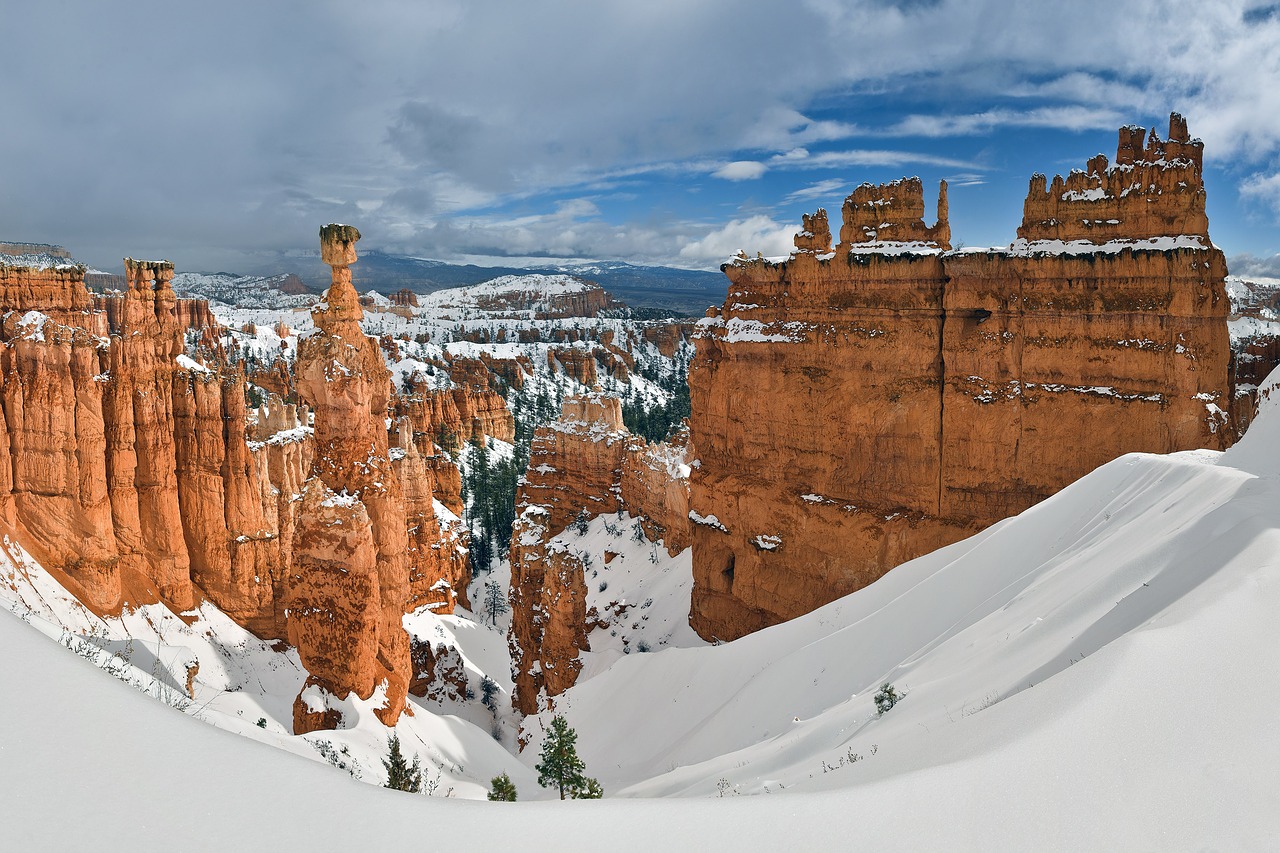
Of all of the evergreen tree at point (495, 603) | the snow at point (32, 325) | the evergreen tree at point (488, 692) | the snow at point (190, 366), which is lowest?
the evergreen tree at point (495, 603)

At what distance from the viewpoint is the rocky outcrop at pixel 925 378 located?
13.6 meters

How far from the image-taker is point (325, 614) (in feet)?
42.5

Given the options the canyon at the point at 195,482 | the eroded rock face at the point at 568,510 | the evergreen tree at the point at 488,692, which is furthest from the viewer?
the evergreen tree at the point at 488,692

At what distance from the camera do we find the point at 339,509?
41.6 feet

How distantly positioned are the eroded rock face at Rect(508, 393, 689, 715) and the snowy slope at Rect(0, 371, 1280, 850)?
1469 cm

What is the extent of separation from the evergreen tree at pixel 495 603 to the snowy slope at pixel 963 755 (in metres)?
30.4

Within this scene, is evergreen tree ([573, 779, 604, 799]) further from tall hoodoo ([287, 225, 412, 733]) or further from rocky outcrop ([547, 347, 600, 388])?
rocky outcrop ([547, 347, 600, 388])

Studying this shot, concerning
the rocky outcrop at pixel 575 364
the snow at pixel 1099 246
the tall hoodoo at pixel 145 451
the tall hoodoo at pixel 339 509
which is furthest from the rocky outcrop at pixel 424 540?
the rocky outcrop at pixel 575 364

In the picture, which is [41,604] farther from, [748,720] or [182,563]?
[748,720]

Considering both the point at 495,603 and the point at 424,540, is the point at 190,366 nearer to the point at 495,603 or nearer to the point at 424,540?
the point at 424,540

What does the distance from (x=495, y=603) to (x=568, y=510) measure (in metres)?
6.40

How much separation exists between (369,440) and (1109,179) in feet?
49.5

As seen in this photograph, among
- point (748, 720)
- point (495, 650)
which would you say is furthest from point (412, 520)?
point (748, 720)

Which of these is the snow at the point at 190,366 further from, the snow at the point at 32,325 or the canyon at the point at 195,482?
the snow at the point at 32,325
